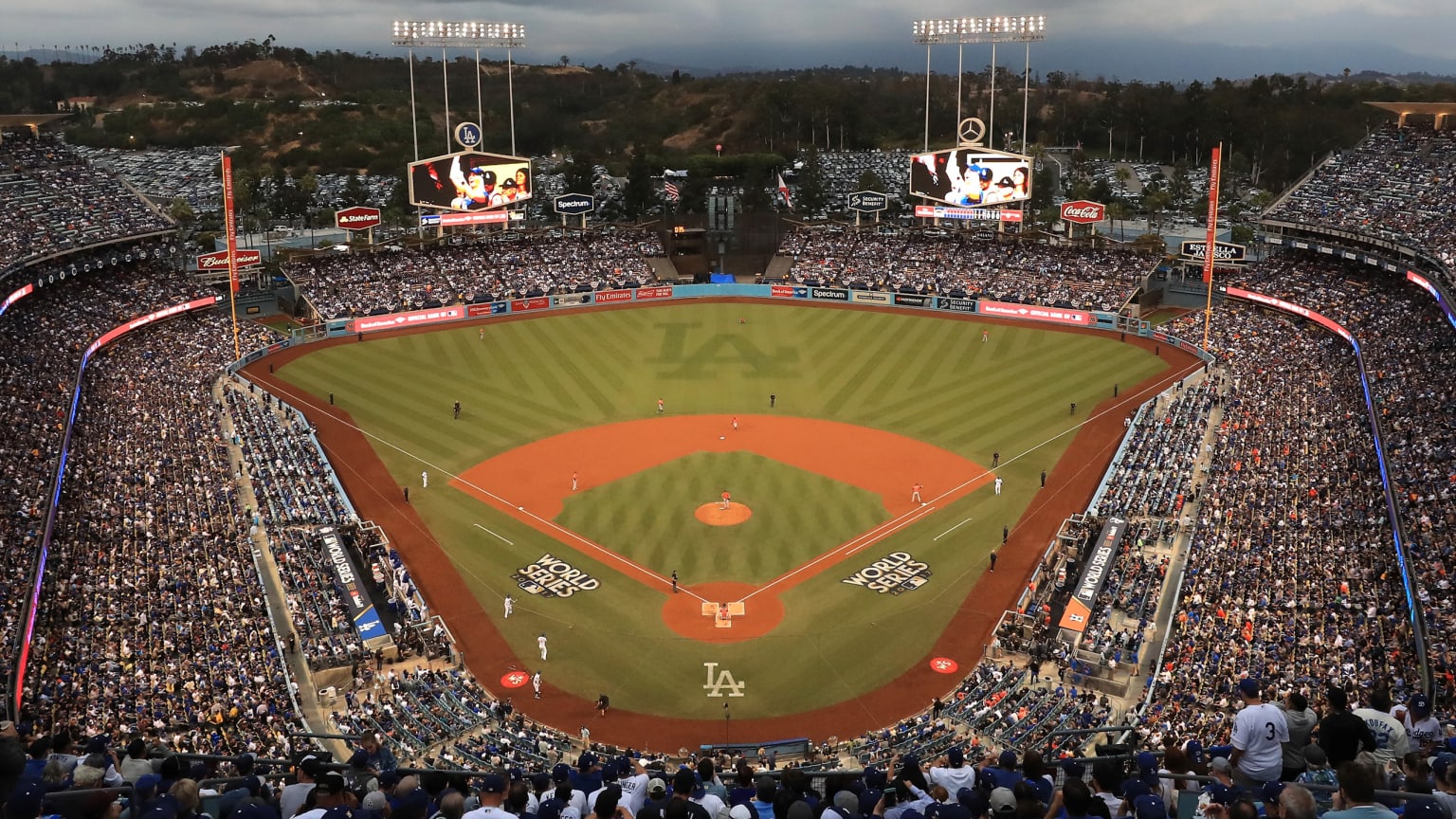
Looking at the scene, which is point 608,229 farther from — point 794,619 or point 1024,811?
point 1024,811

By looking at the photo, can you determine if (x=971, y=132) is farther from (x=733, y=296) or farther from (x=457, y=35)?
(x=457, y=35)

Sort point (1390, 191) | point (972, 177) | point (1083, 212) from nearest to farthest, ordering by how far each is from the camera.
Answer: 1. point (1390, 191)
2. point (972, 177)
3. point (1083, 212)

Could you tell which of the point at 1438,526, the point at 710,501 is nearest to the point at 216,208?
the point at 710,501

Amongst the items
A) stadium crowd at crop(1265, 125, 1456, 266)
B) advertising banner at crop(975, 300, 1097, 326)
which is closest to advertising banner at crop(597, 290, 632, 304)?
advertising banner at crop(975, 300, 1097, 326)

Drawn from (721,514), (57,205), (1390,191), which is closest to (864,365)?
(721,514)

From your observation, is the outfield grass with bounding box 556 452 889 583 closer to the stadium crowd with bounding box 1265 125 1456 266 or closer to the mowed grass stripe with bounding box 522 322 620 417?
the mowed grass stripe with bounding box 522 322 620 417

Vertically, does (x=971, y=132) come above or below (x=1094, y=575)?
above

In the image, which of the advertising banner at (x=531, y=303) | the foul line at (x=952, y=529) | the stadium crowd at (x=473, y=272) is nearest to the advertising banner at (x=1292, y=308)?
the foul line at (x=952, y=529)
